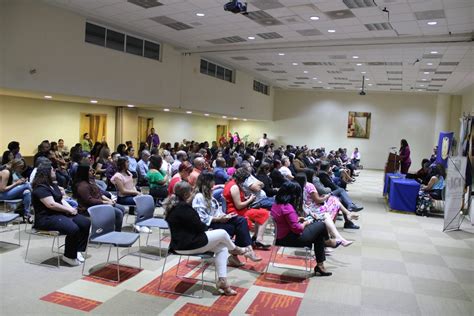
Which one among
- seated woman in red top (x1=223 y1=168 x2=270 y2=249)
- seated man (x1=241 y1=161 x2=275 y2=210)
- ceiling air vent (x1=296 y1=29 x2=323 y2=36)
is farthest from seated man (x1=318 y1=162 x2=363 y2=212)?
ceiling air vent (x1=296 y1=29 x2=323 y2=36)

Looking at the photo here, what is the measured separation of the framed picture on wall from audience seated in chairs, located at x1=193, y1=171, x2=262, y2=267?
21208 mm

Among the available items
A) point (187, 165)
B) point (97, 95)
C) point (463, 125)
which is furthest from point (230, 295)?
point (463, 125)

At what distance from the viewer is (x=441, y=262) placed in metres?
6.04

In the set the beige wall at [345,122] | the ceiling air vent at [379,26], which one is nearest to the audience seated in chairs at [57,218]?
the ceiling air vent at [379,26]

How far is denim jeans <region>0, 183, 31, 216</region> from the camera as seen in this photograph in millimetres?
6480

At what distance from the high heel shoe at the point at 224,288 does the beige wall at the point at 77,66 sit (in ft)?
23.3

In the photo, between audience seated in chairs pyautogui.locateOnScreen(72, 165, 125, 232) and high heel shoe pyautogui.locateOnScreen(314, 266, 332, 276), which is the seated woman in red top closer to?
high heel shoe pyautogui.locateOnScreen(314, 266, 332, 276)

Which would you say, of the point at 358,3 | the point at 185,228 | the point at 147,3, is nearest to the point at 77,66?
the point at 147,3

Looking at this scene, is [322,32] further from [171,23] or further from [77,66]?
[77,66]

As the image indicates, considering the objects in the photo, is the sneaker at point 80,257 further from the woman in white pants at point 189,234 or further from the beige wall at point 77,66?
the beige wall at point 77,66

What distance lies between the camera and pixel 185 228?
4242 mm

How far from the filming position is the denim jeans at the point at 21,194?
6480 mm

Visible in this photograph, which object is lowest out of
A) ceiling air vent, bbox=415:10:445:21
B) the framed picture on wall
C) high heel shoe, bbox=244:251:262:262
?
high heel shoe, bbox=244:251:262:262

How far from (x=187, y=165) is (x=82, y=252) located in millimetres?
2427
